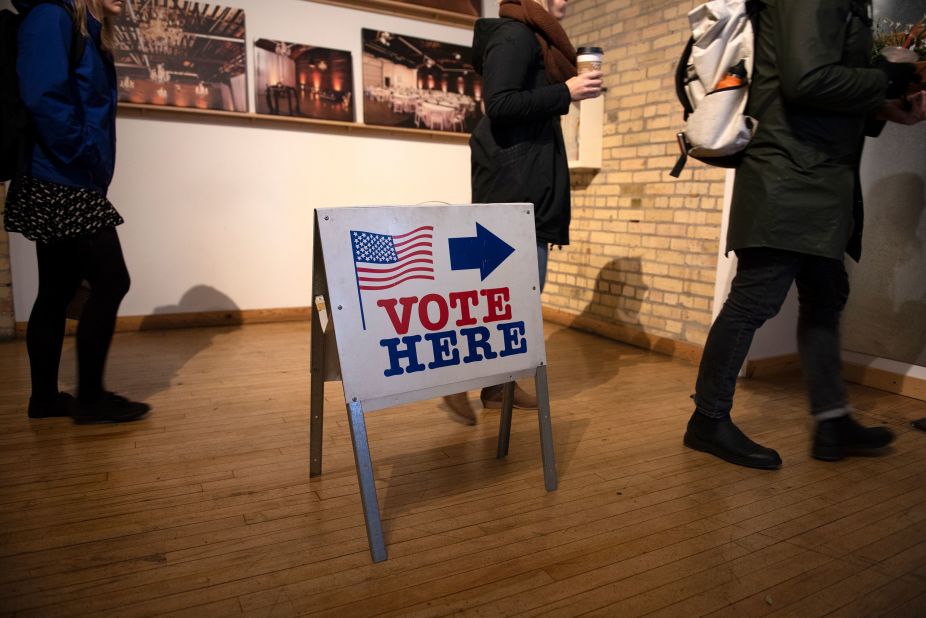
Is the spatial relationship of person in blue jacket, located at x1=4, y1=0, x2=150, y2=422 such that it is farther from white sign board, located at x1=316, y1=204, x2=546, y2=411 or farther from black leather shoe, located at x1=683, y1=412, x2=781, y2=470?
black leather shoe, located at x1=683, y1=412, x2=781, y2=470

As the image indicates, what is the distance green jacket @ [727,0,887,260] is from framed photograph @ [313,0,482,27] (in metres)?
3.05

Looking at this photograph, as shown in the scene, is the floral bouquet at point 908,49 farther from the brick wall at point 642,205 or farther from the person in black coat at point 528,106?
the brick wall at point 642,205

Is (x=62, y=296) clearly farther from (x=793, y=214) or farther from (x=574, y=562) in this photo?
(x=793, y=214)

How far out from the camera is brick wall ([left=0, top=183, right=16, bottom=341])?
3311 millimetres

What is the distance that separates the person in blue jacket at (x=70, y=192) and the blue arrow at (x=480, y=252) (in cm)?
135

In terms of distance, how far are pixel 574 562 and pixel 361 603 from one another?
0.49 metres

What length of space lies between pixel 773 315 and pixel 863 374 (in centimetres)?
141

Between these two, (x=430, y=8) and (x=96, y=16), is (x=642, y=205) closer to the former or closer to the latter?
(x=430, y=8)

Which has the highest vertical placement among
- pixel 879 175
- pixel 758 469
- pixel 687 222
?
pixel 879 175

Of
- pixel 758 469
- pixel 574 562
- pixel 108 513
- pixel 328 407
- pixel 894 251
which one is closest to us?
pixel 574 562

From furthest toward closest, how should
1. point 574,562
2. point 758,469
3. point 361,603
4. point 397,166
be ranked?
point 397,166
point 758,469
point 574,562
point 361,603

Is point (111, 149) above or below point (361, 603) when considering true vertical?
above

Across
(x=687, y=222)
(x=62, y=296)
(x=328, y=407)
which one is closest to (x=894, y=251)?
(x=687, y=222)

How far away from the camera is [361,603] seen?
1.19 m
